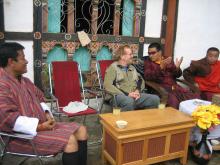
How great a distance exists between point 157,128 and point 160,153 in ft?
0.98

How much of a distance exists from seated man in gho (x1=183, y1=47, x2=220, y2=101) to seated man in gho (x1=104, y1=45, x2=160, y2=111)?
1106 millimetres

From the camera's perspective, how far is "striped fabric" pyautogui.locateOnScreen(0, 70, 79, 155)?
2.12 metres

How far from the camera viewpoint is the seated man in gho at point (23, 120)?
214 cm

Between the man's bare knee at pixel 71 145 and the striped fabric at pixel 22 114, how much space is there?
0.09ft

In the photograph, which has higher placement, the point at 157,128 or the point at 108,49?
the point at 108,49

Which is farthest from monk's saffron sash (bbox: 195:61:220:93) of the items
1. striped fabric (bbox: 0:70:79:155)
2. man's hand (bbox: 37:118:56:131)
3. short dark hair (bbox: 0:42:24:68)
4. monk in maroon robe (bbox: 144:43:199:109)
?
short dark hair (bbox: 0:42:24:68)

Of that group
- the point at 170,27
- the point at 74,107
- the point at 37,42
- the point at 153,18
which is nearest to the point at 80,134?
the point at 74,107

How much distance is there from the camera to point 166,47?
4.77 m

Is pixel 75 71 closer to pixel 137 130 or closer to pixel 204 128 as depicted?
pixel 137 130

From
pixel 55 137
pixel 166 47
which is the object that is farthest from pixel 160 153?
pixel 166 47

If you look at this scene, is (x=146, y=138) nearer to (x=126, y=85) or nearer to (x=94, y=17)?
(x=126, y=85)

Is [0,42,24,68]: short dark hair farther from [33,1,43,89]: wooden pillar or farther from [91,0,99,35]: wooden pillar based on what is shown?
[91,0,99,35]: wooden pillar

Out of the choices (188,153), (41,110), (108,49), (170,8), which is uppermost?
(170,8)

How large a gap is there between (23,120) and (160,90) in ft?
7.16
